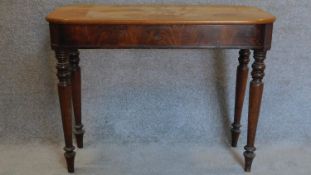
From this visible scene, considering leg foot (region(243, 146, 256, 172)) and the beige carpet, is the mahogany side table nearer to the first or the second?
leg foot (region(243, 146, 256, 172))

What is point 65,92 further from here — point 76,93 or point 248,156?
point 248,156

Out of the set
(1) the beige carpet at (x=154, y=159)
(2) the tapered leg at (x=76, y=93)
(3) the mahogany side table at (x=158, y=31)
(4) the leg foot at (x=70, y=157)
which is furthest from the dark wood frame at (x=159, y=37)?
(1) the beige carpet at (x=154, y=159)

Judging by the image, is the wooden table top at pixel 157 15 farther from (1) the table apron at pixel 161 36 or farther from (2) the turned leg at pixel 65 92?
(2) the turned leg at pixel 65 92

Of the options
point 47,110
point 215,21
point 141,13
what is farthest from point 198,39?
point 47,110

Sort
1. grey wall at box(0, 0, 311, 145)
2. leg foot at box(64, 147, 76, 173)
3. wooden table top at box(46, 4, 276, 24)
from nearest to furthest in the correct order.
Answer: wooden table top at box(46, 4, 276, 24) < leg foot at box(64, 147, 76, 173) < grey wall at box(0, 0, 311, 145)

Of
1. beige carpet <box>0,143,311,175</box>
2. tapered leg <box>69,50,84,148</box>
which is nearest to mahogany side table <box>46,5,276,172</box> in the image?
tapered leg <box>69,50,84,148</box>

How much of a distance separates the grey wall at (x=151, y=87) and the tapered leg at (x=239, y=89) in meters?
0.07

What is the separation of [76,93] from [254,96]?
0.68m

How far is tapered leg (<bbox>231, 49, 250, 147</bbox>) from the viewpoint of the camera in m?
1.41

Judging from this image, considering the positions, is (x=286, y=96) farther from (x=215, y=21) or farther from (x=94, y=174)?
(x=94, y=174)

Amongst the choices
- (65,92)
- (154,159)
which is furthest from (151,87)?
(65,92)

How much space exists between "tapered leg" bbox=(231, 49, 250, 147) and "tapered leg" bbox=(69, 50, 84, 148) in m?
0.63

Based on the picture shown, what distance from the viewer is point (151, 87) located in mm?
1548

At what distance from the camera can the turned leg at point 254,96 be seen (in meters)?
1.16
